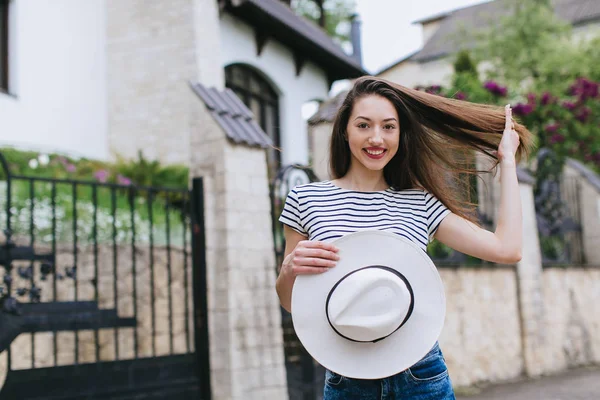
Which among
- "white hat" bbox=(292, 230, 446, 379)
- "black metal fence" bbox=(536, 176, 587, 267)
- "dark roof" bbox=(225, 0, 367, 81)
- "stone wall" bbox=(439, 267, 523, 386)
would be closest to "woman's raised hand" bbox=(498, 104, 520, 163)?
"white hat" bbox=(292, 230, 446, 379)

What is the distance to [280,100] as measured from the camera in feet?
48.1

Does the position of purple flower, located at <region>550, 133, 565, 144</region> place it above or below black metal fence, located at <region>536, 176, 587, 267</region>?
above

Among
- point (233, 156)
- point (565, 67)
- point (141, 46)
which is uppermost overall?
point (565, 67)

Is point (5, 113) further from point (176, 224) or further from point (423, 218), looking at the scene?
point (423, 218)

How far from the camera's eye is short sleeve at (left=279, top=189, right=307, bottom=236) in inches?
92.3

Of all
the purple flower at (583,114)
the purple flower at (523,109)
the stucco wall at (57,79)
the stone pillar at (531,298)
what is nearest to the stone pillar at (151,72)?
the stucco wall at (57,79)

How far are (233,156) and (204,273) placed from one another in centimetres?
99

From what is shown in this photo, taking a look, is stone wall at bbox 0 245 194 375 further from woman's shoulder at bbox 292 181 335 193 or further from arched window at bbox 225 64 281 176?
arched window at bbox 225 64 281 176

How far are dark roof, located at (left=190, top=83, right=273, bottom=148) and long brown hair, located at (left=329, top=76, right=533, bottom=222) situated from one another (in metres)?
3.37

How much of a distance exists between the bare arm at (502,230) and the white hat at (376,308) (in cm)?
27

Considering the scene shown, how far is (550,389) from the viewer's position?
776 centimetres

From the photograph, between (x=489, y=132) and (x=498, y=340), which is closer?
(x=489, y=132)

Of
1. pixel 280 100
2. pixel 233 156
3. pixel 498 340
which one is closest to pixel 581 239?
pixel 498 340

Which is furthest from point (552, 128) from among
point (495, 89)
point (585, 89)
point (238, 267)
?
point (238, 267)
